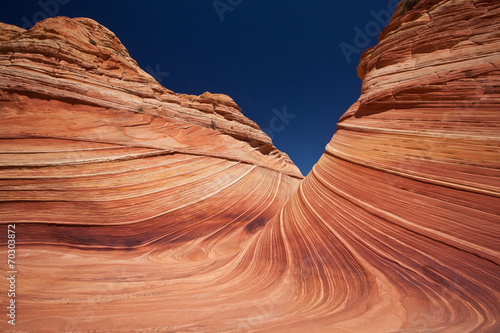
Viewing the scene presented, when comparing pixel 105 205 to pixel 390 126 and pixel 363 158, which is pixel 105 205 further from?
pixel 390 126

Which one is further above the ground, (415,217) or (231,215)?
(231,215)

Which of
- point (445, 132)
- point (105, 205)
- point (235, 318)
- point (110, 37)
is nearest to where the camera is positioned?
point (235, 318)

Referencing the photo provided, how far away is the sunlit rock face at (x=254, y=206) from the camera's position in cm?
135

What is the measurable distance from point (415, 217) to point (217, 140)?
4.94 m

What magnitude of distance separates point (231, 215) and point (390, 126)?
3399 mm

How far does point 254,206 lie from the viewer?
15.1 ft

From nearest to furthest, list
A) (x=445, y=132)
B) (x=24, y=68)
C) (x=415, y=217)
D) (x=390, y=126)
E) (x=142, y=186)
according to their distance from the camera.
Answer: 1. (x=415, y=217)
2. (x=445, y=132)
3. (x=390, y=126)
4. (x=142, y=186)
5. (x=24, y=68)

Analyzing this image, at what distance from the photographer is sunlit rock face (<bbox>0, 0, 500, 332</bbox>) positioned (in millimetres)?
1352

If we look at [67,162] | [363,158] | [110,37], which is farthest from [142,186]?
[110,37]

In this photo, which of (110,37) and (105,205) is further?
(110,37)

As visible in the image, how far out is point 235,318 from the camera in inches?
53.4

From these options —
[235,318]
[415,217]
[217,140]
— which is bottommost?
[415,217]

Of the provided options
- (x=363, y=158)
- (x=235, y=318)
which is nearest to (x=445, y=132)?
(x=363, y=158)

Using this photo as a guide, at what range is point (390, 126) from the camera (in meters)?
2.62
